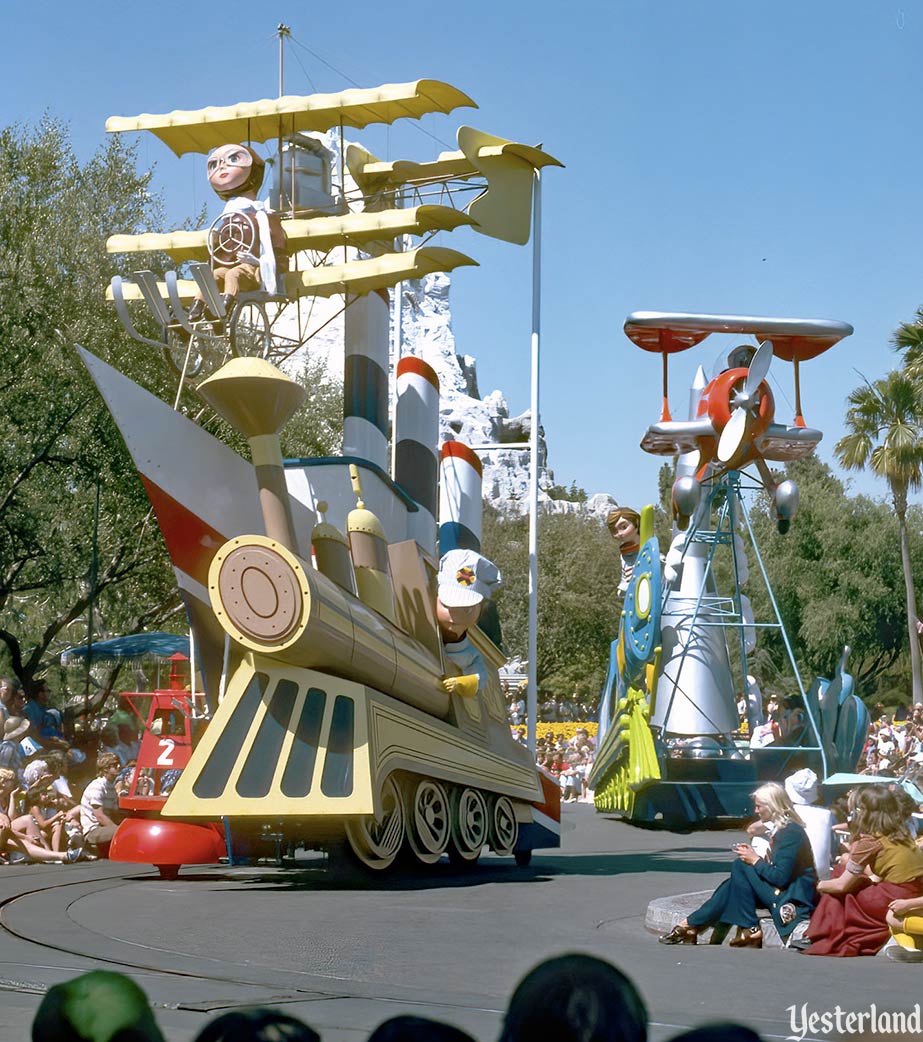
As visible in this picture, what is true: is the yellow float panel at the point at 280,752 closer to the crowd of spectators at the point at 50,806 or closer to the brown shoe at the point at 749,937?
the brown shoe at the point at 749,937

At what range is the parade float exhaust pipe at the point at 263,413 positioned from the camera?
12.4 meters

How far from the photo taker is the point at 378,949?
27.9ft

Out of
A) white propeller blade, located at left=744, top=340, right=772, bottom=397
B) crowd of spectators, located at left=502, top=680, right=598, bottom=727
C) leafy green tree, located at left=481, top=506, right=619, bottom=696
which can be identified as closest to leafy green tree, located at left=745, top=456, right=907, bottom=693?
leafy green tree, located at left=481, top=506, right=619, bottom=696

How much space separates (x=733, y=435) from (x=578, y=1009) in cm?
1854

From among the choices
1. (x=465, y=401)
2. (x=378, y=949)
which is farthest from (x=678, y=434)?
(x=465, y=401)

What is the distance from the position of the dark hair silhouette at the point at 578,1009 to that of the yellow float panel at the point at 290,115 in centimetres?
1507

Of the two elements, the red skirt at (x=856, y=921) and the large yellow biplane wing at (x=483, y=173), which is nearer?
the red skirt at (x=856, y=921)

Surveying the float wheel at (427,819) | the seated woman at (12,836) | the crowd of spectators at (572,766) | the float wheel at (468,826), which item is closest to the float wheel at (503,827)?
the float wheel at (468,826)

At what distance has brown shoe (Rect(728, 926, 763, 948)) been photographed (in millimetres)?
8805

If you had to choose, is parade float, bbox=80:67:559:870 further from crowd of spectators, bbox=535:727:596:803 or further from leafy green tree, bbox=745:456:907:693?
leafy green tree, bbox=745:456:907:693

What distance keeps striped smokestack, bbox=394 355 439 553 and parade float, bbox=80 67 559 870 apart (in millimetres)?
28

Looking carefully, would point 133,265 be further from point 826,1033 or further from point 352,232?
point 826,1033

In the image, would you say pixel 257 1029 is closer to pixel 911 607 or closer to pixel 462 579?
pixel 462 579

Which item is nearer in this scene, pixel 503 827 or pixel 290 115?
pixel 503 827
